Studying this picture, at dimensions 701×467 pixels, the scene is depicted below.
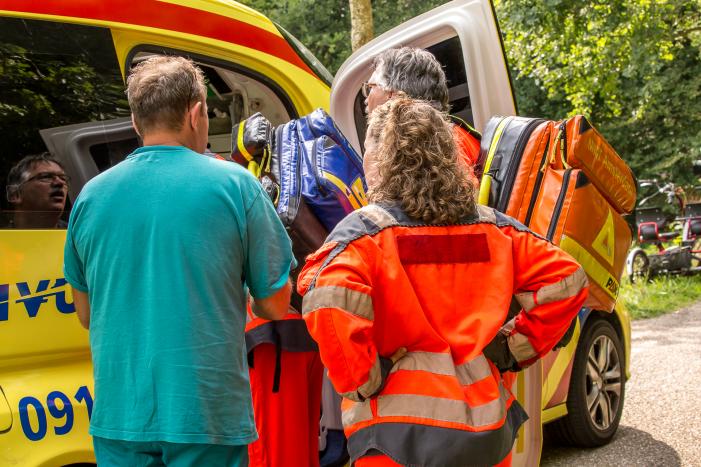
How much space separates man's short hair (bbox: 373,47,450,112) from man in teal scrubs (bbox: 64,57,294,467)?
1.02 m

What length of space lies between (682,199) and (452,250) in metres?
14.5

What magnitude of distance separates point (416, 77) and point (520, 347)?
1.15 m

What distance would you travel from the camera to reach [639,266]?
12.9 metres

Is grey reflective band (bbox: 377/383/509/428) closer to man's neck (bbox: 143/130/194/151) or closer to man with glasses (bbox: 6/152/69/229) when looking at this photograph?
man's neck (bbox: 143/130/194/151)

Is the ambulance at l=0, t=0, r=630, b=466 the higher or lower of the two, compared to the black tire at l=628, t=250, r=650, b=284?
higher

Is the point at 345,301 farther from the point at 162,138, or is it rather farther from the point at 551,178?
the point at 551,178

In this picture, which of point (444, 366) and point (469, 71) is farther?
point (469, 71)

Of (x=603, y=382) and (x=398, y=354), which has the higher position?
(x=398, y=354)

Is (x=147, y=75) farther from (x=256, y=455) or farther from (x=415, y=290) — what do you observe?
(x=256, y=455)

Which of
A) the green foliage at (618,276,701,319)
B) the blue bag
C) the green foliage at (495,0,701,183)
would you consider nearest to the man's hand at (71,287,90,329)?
the blue bag

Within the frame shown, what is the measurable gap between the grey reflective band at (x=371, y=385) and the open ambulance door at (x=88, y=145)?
136 centimetres

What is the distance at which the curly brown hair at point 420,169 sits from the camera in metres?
2.34

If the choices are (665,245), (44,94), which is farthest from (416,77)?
(665,245)

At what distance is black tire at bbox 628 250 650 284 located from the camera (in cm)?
1266
